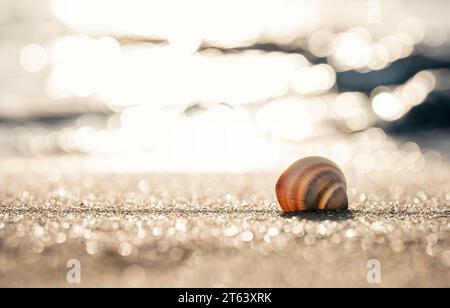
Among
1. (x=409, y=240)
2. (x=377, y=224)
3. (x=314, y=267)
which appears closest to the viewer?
(x=314, y=267)

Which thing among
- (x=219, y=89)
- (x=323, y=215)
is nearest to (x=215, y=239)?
(x=323, y=215)

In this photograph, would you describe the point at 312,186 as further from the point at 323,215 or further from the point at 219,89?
the point at 219,89

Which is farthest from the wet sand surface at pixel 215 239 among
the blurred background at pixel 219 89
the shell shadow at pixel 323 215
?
the blurred background at pixel 219 89

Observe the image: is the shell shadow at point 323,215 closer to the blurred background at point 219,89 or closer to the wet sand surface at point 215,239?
the wet sand surface at point 215,239

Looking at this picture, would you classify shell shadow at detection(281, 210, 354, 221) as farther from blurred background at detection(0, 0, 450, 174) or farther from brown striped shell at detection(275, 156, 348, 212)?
blurred background at detection(0, 0, 450, 174)
